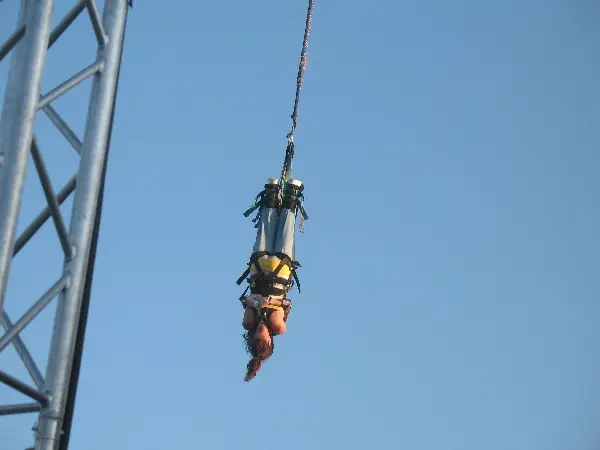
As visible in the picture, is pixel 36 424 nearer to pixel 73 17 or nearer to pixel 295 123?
pixel 73 17

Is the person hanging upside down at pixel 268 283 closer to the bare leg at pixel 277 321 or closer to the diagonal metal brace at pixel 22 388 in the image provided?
the bare leg at pixel 277 321

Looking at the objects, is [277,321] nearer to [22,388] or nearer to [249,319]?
[249,319]

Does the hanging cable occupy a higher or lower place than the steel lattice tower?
higher

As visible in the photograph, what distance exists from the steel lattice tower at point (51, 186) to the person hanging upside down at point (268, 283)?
4866mm

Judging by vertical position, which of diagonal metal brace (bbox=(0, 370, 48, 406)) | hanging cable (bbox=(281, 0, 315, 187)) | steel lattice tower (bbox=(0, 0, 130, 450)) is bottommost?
diagonal metal brace (bbox=(0, 370, 48, 406))

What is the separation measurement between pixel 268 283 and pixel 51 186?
5.16m

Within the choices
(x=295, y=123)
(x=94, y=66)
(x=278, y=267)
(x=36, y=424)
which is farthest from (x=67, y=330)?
(x=295, y=123)

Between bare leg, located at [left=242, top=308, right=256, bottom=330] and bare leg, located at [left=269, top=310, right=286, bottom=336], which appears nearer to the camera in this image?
bare leg, located at [left=269, top=310, right=286, bottom=336]

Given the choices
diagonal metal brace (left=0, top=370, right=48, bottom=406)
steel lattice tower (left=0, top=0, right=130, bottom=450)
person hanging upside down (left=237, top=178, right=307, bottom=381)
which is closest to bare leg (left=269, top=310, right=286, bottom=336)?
person hanging upside down (left=237, top=178, right=307, bottom=381)

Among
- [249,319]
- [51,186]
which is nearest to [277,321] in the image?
[249,319]

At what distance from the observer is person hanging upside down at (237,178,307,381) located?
35.1 feet

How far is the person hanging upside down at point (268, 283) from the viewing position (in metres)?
10.7

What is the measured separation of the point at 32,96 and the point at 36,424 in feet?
5.57

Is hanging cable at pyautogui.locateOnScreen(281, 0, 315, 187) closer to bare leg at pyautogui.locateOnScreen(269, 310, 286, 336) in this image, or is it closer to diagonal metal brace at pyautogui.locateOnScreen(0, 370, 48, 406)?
bare leg at pyautogui.locateOnScreen(269, 310, 286, 336)
